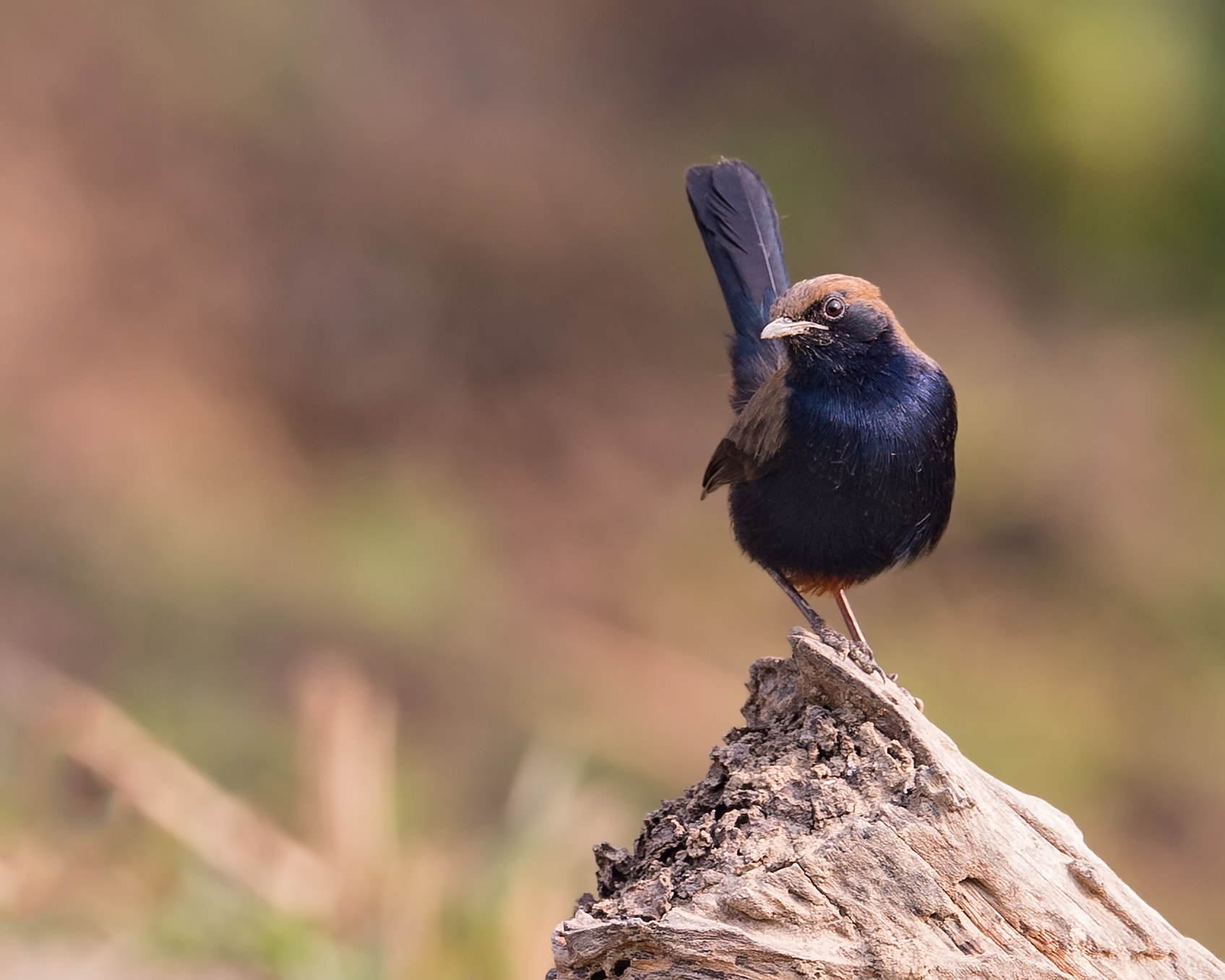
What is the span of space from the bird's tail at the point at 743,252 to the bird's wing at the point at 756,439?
485 millimetres

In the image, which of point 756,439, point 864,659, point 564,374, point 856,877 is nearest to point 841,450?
point 756,439

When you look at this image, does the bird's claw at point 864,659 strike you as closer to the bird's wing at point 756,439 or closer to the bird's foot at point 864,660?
the bird's foot at point 864,660

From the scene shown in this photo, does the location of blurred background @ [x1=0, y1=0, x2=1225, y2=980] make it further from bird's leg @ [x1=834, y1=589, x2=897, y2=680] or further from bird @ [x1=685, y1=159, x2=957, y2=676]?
bird @ [x1=685, y1=159, x2=957, y2=676]

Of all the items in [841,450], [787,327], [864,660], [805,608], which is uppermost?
[787,327]

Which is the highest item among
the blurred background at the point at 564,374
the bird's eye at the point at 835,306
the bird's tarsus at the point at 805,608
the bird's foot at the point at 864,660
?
the blurred background at the point at 564,374

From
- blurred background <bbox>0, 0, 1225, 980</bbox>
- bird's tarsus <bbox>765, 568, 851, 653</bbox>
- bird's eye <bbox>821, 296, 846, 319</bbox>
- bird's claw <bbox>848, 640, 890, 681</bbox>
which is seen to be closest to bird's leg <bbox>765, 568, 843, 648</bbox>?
bird's tarsus <bbox>765, 568, 851, 653</bbox>

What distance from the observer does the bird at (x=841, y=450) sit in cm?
388

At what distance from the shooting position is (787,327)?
156 inches

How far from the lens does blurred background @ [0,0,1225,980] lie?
7.99 m

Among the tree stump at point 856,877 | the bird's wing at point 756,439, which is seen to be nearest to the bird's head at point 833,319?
the bird's wing at point 756,439

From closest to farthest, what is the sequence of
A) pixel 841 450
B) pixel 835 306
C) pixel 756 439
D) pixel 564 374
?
pixel 841 450 → pixel 835 306 → pixel 756 439 → pixel 564 374

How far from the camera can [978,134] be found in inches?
380

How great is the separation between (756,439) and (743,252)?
0.97 metres

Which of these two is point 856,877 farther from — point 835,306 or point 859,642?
point 835,306
